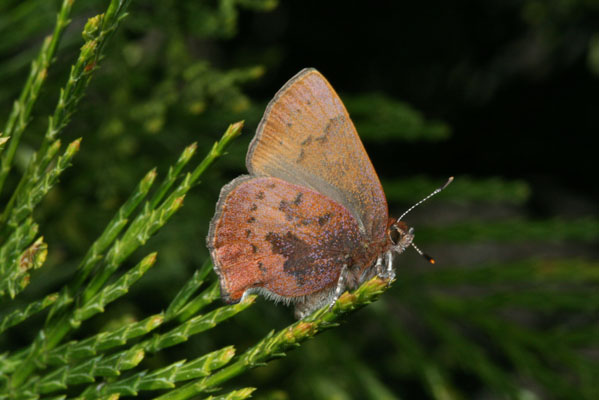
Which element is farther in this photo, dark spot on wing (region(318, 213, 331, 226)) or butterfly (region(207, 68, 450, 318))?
dark spot on wing (region(318, 213, 331, 226))

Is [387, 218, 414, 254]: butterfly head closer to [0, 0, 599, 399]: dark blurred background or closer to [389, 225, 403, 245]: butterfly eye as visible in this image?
[389, 225, 403, 245]: butterfly eye

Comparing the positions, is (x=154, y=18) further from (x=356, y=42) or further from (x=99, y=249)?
(x=356, y=42)

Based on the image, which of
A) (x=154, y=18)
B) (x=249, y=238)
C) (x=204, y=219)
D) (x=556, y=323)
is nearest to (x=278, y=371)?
(x=204, y=219)

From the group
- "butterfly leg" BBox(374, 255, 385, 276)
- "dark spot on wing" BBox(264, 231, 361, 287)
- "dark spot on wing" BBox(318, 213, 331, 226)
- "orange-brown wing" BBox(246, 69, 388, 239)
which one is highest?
"orange-brown wing" BBox(246, 69, 388, 239)

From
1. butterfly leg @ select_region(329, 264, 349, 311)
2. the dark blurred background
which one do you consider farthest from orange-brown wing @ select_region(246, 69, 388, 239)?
the dark blurred background

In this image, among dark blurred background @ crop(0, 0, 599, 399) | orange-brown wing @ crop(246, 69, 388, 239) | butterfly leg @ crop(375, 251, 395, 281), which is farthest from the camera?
dark blurred background @ crop(0, 0, 599, 399)

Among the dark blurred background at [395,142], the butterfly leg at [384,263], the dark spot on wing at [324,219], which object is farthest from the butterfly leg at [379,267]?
the dark blurred background at [395,142]

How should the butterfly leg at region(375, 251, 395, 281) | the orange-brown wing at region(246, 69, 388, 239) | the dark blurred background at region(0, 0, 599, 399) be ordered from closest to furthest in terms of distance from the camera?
the orange-brown wing at region(246, 69, 388, 239) → the butterfly leg at region(375, 251, 395, 281) → the dark blurred background at region(0, 0, 599, 399)

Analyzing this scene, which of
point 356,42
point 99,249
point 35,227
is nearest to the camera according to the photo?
point 35,227

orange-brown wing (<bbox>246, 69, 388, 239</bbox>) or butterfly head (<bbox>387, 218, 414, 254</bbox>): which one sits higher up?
orange-brown wing (<bbox>246, 69, 388, 239</bbox>)
